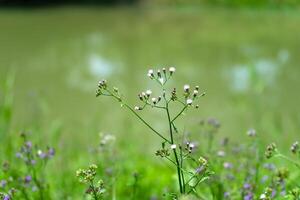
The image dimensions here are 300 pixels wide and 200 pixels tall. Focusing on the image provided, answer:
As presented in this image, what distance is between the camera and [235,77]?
8383 mm

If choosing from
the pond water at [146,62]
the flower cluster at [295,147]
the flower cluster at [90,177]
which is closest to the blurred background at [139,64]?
the pond water at [146,62]

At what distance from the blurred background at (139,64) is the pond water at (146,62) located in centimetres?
2

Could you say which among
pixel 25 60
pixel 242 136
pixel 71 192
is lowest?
pixel 71 192

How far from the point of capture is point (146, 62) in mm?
9766

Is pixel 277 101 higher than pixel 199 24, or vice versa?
pixel 199 24

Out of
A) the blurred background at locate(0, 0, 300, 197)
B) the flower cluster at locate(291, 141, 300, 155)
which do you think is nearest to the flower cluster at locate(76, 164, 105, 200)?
the flower cluster at locate(291, 141, 300, 155)

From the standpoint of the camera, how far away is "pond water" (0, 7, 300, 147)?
6.01 meters

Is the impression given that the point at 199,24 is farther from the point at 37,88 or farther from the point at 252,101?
the point at 252,101

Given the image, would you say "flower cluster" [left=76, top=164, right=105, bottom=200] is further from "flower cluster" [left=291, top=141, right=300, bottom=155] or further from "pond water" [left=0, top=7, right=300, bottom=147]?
"pond water" [left=0, top=7, right=300, bottom=147]

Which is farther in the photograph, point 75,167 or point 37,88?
point 37,88

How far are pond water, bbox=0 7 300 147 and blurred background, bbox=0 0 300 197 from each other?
2 centimetres

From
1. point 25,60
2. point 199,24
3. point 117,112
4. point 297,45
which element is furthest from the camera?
point 199,24

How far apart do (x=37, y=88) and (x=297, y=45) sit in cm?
492

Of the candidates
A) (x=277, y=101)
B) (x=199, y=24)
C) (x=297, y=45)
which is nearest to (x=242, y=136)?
(x=277, y=101)
